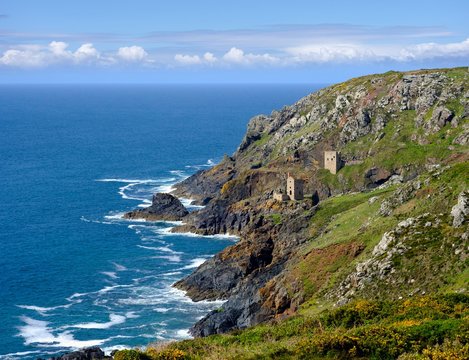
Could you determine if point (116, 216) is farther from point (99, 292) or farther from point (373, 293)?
point (373, 293)

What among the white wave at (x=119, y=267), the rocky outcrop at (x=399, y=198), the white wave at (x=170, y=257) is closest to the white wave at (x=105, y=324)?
the white wave at (x=119, y=267)

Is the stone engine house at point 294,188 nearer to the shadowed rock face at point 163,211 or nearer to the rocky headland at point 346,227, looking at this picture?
the rocky headland at point 346,227

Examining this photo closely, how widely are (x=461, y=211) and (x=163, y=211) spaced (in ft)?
273

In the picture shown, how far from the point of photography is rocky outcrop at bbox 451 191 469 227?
76.9 meters

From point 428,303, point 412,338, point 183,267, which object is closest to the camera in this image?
point 412,338

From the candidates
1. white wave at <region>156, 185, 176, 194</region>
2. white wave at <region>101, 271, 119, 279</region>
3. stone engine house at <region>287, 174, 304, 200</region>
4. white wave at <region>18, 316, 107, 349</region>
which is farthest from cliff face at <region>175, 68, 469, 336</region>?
white wave at <region>18, 316, 107, 349</region>

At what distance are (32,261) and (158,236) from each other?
2584cm

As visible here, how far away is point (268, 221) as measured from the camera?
127 metres

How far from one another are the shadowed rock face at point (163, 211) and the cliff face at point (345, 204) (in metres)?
4.50

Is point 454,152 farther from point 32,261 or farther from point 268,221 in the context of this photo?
point 32,261

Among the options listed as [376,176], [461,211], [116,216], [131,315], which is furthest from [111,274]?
[376,176]

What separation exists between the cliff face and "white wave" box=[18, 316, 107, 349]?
14154mm

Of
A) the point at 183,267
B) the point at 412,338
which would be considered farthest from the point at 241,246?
the point at 412,338

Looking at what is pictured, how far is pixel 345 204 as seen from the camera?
120 m
